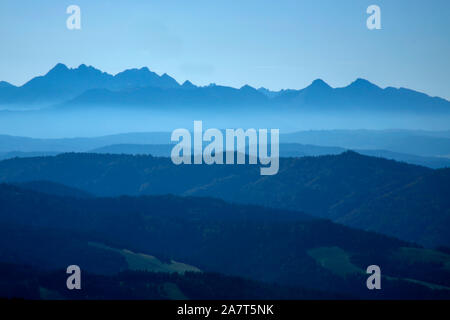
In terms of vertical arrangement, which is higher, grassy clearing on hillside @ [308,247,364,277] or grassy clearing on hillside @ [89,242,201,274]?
grassy clearing on hillside @ [89,242,201,274]

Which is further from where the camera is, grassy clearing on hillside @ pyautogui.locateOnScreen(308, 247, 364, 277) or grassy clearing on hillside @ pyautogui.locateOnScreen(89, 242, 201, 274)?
grassy clearing on hillside @ pyautogui.locateOnScreen(308, 247, 364, 277)

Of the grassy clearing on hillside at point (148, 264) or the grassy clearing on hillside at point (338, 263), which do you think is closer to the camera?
the grassy clearing on hillside at point (148, 264)

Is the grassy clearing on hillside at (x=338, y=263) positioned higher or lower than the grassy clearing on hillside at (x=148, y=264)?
lower

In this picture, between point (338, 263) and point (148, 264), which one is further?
point (338, 263)

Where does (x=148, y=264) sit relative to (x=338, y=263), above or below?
above
